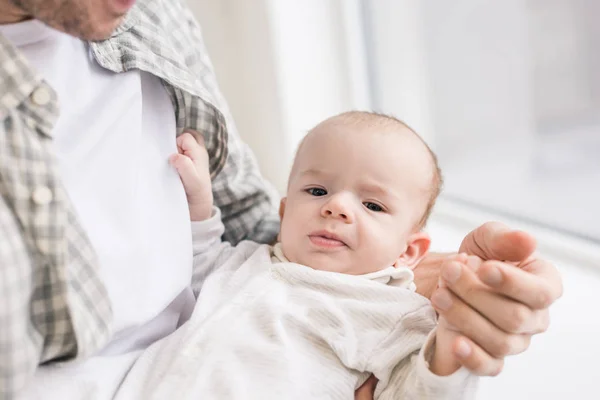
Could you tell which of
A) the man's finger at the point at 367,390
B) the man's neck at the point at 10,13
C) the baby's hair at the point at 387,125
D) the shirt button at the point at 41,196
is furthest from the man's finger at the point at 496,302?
the man's neck at the point at 10,13

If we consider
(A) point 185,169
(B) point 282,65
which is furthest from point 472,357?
(B) point 282,65

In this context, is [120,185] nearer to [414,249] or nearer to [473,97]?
[414,249]

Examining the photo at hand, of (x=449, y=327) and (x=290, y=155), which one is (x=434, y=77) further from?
(x=449, y=327)

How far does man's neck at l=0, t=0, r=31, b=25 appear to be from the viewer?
0.78m

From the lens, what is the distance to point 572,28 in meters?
1.12

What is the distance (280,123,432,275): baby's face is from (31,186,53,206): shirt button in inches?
13.5

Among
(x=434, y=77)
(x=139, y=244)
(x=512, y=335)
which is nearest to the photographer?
(x=512, y=335)

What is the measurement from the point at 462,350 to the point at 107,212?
436mm

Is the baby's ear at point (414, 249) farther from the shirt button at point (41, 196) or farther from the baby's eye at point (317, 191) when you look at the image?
the shirt button at point (41, 196)

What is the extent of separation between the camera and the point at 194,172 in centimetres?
98

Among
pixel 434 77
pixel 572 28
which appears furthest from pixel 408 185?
pixel 434 77

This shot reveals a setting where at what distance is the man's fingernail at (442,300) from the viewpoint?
72 centimetres

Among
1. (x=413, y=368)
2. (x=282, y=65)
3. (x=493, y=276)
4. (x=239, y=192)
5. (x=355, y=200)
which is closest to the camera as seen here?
(x=493, y=276)

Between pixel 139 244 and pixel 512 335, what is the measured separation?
17.5 inches
